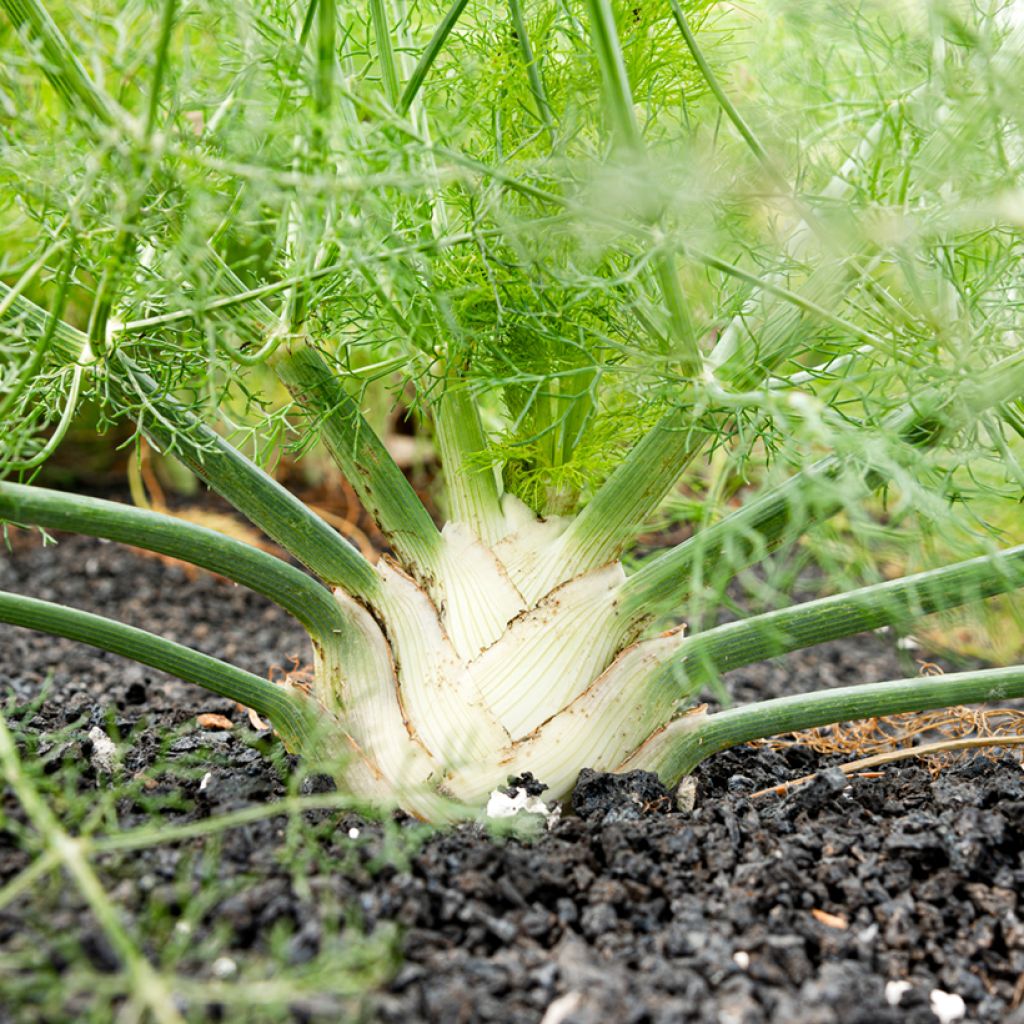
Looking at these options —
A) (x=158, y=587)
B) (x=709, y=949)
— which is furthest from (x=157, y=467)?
(x=709, y=949)

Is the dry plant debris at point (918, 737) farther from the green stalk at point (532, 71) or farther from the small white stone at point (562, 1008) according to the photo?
the green stalk at point (532, 71)

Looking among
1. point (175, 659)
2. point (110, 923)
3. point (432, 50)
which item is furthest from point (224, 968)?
point (432, 50)

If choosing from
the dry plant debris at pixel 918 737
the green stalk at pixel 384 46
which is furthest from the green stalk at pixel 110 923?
the dry plant debris at pixel 918 737

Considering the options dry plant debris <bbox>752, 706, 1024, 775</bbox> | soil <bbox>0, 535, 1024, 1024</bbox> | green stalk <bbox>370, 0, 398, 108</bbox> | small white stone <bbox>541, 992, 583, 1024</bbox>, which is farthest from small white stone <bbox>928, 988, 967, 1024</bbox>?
green stalk <bbox>370, 0, 398, 108</bbox>

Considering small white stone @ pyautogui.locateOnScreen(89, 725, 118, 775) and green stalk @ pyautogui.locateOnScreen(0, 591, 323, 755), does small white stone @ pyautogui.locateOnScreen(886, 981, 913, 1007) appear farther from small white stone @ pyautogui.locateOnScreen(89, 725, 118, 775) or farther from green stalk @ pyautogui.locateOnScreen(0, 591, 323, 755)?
small white stone @ pyautogui.locateOnScreen(89, 725, 118, 775)

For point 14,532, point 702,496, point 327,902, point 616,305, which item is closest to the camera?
point 327,902

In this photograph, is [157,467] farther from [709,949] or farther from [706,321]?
[709,949]

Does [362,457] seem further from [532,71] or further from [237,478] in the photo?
[532,71]
